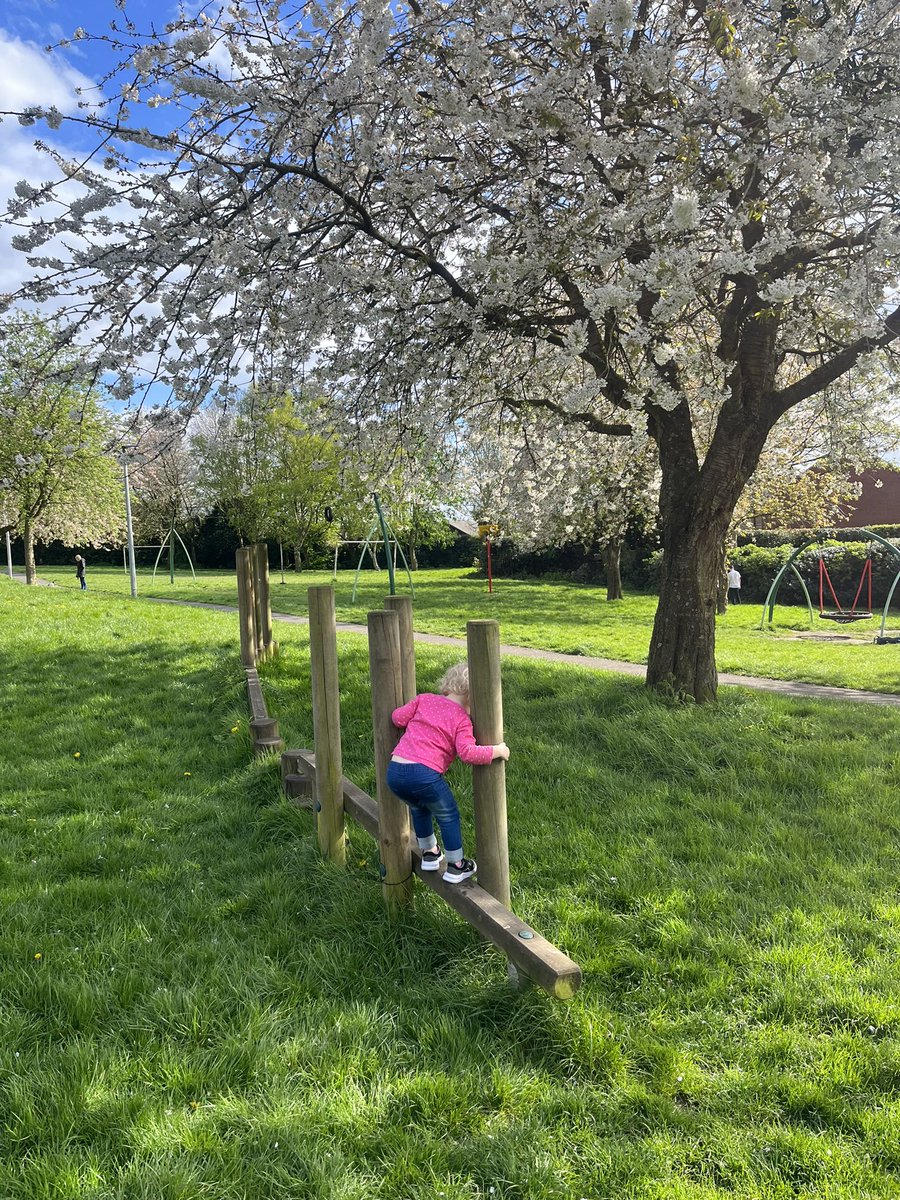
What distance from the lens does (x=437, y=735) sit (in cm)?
322

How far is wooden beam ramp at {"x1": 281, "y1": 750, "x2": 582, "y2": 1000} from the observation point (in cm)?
258

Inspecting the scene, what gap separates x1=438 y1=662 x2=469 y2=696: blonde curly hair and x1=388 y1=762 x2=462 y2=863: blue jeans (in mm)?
368

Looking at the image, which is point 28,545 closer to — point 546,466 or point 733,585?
point 546,466

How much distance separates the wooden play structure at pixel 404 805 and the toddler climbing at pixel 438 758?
0.21ft

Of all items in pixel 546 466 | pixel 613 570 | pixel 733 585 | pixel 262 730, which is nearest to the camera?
pixel 262 730

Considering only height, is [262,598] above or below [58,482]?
below

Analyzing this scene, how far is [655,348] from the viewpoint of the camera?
625 centimetres

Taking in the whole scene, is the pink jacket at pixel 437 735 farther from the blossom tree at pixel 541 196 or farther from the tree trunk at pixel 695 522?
the tree trunk at pixel 695 522

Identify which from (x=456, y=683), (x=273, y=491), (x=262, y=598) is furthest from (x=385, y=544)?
(x=273, y=491)

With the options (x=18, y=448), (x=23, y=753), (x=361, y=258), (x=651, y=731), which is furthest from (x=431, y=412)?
(x=18, y=448)

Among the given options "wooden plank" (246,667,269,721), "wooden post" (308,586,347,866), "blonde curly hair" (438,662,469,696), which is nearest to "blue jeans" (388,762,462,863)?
"blonde curly hair" (438,662,469,696)

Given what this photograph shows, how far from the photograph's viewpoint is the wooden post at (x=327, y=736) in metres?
4.16

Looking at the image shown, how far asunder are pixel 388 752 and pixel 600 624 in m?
13.7

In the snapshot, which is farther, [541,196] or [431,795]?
[541,196]
